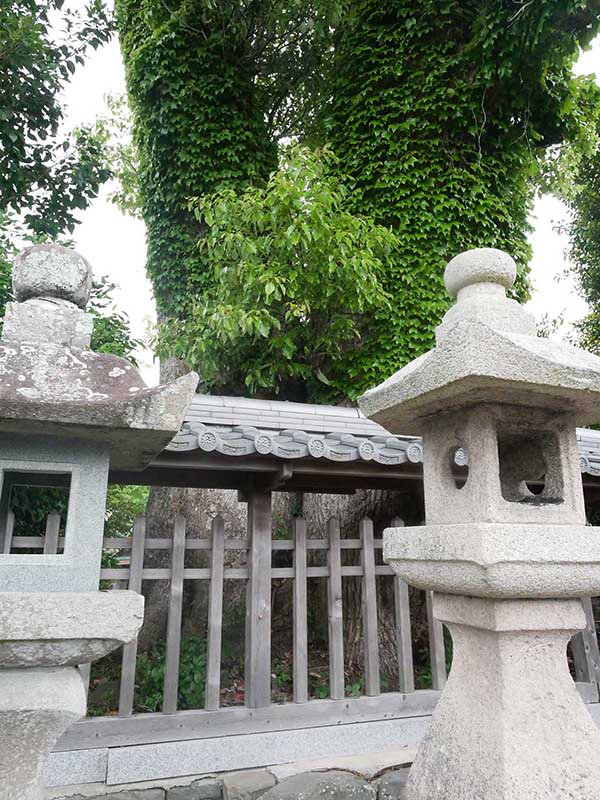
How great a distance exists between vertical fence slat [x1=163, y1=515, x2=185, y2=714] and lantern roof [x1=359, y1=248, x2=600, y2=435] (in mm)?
1759

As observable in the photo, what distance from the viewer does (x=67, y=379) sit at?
6.56 ft

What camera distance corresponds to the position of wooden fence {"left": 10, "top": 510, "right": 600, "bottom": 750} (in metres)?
3.30

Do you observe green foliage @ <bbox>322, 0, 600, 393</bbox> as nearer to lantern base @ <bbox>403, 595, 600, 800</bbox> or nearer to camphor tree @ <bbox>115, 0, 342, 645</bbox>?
camphor tree @ <bbox>115, 0, 342, 645</bbox>

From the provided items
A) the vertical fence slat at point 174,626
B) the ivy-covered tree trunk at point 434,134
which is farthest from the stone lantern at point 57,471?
the ivy-covered tree trunk at point 434,134

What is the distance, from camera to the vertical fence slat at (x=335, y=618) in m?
3.73

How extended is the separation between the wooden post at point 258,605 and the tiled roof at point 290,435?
59 centimetres

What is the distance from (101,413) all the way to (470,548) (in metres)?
1.47

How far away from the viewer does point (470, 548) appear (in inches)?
78.6

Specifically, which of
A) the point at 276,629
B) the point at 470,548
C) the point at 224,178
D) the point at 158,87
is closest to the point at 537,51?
the point at 224,178

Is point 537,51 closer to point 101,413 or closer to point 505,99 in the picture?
point 505,99

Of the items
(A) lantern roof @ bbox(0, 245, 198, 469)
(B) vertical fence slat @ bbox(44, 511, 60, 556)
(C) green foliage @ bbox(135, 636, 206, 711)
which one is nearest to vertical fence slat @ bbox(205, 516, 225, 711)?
(B) vertical fence slat @ bbox(44, 511, 60, 556)

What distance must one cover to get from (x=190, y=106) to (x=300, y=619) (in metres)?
6.24

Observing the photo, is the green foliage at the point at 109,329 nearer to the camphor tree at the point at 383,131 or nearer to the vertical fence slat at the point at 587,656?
the camphor tree at the point at 383,131

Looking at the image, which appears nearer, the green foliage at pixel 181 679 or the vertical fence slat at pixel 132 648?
the vertical fence slat at pixel 132 648
